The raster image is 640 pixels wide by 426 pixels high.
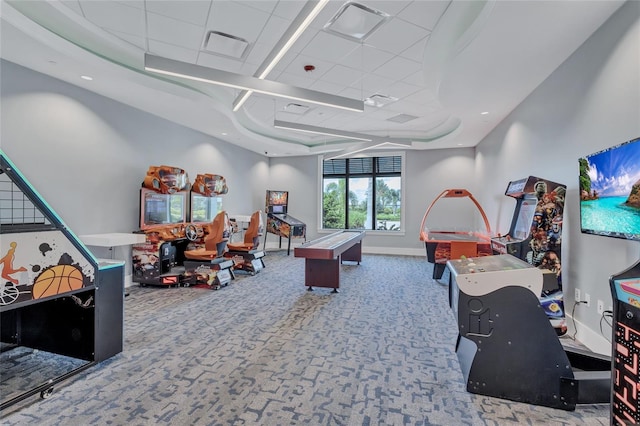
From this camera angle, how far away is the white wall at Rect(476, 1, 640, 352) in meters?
2.41

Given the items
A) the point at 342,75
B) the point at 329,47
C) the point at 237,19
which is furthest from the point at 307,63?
the point at 237,19

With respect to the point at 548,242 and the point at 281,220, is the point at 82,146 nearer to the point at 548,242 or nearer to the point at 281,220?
the point at 281,220

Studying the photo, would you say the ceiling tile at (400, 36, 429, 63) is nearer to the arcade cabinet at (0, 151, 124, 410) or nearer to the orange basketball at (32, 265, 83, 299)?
the arcade cabinet at (0, 151, 124, 410)

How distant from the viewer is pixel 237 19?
320 centimetres

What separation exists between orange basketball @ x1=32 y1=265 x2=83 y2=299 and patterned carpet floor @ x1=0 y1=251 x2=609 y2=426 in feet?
2.37

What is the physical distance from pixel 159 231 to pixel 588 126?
19.2 feet

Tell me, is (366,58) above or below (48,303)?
above

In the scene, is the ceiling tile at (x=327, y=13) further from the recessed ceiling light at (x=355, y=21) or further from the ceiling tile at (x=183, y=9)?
the ceiling tile at (x=183, y=9)

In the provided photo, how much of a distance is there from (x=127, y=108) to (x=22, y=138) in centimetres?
170

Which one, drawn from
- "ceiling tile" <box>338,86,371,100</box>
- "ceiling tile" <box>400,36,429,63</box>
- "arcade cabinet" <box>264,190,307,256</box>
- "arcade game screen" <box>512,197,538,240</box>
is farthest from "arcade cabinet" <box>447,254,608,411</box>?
"arcade cabinet" <box>264,190,307,256</box>

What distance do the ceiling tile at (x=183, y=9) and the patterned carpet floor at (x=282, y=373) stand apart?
131 inches

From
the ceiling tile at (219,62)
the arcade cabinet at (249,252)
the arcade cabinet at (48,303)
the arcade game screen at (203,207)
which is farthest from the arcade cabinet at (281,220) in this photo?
the arcade cabinet at (48,303)

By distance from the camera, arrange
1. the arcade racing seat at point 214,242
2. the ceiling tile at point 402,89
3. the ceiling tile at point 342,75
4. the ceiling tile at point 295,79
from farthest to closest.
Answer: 1. the arcade racing seat at point 214,242
2. the ceiling tile at point 402,89
3. the ceiling tile at point 295,79
4. the ceiling tile at point 342,75

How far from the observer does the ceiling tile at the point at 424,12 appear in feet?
9.59
